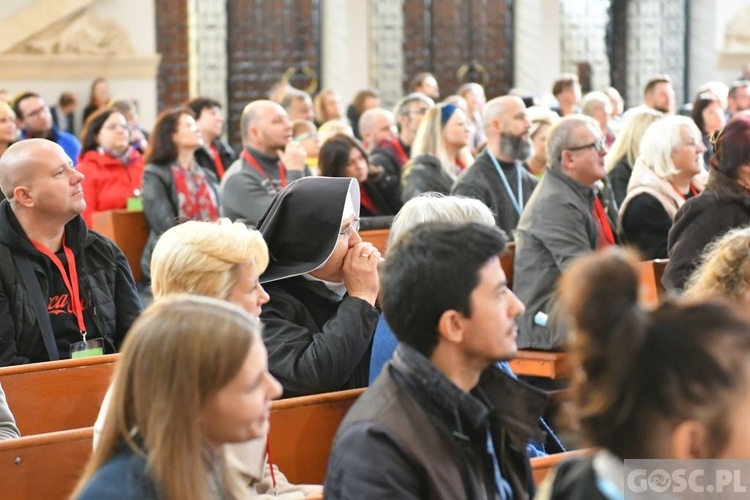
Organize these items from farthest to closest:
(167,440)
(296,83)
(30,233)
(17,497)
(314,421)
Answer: (296,83), (30,233), (314,421), (17,497), (167,440)

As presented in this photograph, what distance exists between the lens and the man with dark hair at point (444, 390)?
2.43 m

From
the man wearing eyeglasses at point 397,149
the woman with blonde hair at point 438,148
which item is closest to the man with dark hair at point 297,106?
the man wearing eyeglasses at point 397,149

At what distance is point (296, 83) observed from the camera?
53.3ft

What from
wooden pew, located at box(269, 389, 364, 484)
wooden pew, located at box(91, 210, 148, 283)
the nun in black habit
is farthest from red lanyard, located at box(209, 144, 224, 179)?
wooden pew, located at box(269, 389, 364, 484)

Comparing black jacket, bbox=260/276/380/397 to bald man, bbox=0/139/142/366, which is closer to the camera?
black jacket, bbox=260/276/380/397

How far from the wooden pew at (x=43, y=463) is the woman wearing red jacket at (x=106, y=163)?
5.22m

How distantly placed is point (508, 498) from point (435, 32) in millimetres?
14599

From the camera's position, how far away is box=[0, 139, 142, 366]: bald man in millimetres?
4520

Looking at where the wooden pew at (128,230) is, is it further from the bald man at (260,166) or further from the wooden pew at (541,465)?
the wooden pew at (541,465)

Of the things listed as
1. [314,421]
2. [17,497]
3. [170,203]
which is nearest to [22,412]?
[17,497]

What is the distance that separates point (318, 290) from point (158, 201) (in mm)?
4001

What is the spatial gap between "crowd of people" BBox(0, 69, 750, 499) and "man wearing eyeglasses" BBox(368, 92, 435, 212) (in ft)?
0.20

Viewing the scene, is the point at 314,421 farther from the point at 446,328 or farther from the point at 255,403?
the point at 255,403

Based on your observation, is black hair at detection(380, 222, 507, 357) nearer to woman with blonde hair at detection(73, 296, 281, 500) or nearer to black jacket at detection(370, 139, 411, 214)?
woman with blonde hair at detection(73, 296, 281, 500)
